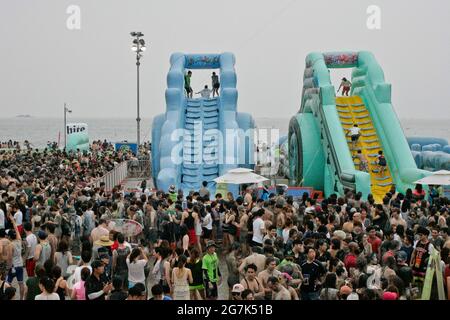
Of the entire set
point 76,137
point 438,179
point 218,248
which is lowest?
point 218,248

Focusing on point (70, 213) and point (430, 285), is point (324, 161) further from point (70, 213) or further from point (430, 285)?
point (430, 285)

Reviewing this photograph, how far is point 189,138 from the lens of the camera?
23.8m

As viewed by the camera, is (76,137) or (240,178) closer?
(240,178)

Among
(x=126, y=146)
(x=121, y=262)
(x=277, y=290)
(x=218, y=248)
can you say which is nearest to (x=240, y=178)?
(x=218, y=248)

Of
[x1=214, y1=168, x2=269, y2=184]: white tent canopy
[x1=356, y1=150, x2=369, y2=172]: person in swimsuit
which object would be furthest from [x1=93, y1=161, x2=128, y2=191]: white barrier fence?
[x1=356, y1=150, x2=369, y2=172]: person in swimsuit

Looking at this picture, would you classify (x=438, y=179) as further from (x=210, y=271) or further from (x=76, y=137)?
(x=76, y=137)

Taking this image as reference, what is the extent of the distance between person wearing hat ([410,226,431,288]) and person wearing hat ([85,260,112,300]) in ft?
14.5

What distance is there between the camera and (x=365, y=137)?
22.6 meters

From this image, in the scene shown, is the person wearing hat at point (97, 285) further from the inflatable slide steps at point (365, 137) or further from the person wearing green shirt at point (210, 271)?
the inflatable slide steps at point (365, 137)

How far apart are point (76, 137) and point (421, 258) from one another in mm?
33702

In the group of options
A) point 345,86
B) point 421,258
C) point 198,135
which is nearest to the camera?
point 421,258

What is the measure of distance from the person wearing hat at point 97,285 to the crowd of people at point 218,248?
0.04ft

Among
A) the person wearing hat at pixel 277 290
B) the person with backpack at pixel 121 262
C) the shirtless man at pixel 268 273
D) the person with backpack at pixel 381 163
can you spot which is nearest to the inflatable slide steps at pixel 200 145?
the person with backpack at pixel 381 163
